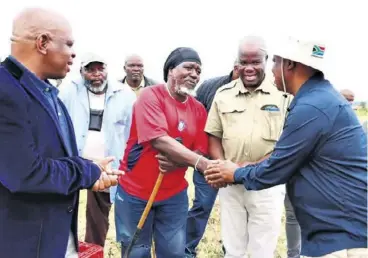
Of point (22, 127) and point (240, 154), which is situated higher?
point (22, 127)

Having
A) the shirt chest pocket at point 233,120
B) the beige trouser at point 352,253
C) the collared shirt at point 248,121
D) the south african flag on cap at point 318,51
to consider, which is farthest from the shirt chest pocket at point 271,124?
the beige trouser at point 352,253

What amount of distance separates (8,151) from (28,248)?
487 millimetres

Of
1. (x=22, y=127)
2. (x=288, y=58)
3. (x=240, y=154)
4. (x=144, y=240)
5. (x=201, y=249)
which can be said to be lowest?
(x=201, y=249)

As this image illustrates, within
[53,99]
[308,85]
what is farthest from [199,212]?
[53,99]

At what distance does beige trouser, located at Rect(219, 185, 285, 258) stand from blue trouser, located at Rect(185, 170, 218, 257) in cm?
78

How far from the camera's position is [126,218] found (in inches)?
140

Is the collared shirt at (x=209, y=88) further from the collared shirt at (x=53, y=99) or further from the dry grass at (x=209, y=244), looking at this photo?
the collared shirt at (x=53, y=99)

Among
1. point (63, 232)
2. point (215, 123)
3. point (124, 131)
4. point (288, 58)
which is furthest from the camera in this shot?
point (124, 131)

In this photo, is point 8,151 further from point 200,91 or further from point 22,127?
point 200,91

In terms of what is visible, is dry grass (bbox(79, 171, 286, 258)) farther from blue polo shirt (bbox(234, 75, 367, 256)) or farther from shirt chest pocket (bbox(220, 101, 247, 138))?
blue polo shirt (bbox(234, 75, 367, 256))

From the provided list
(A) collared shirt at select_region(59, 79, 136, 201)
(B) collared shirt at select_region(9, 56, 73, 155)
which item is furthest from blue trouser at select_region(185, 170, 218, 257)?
(B) collared shirt at select_region(9, 56, 73, 155)

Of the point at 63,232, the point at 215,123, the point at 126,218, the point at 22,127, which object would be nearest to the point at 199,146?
the point at 215,123

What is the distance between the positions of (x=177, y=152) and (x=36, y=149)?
4.89 feet

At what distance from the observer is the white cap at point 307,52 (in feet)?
8.07
